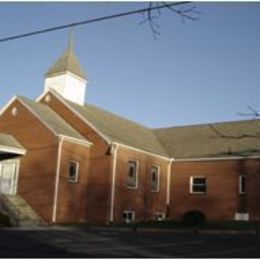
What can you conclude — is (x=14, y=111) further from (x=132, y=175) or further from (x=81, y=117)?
(x=132, y=175)

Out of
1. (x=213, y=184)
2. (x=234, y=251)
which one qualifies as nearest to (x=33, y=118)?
(x=213, y=184)

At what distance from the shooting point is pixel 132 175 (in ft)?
109

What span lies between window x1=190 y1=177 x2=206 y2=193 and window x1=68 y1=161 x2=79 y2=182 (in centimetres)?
868

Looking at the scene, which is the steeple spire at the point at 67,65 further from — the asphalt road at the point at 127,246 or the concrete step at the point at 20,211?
the asphalt road at the point at 127,246

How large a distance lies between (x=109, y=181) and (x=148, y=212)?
476 centimetres

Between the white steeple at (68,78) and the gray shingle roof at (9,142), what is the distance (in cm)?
534

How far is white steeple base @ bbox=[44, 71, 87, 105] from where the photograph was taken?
35938mm

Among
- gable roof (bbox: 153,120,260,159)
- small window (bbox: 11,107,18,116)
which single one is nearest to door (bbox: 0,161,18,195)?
small window (bbox: 11,107,18,116)

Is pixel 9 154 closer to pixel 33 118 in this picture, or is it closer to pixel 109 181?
pixel 33 118

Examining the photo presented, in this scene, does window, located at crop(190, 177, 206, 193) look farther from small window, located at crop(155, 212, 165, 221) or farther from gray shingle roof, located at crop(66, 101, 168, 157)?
gray shingle roof, located at crop(66, 101, 168, 157)

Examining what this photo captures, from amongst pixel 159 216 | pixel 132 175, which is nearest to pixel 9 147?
pixel 132 175

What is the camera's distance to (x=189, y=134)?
131ft

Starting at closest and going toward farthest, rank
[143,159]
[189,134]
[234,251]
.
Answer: [234,251] < [143,159] < [189,134]

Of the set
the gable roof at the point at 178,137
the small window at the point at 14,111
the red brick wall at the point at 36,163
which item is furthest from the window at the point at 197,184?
the small window at the point at 14,111
